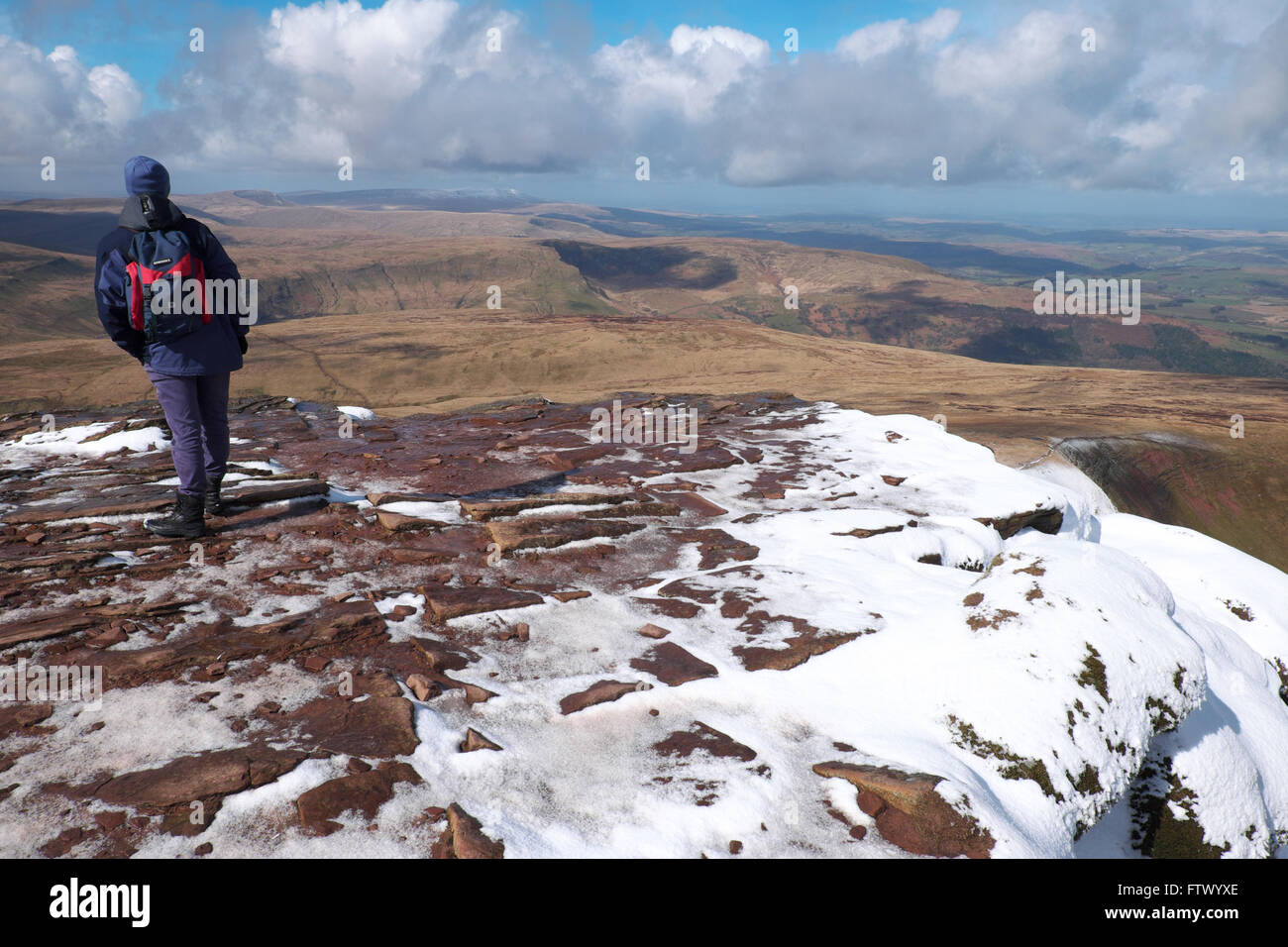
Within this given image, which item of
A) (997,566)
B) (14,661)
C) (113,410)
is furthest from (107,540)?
(113,410)

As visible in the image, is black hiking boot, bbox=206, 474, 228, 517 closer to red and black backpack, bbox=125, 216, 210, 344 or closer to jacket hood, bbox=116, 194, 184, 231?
Result: red and black backpack, bbox=125, 216, 210, 344

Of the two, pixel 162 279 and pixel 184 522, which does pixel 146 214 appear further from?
pixel 184 522

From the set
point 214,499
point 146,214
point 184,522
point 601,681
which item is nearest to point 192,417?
point 184,522

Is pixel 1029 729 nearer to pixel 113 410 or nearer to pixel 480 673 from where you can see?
pixel 480 673

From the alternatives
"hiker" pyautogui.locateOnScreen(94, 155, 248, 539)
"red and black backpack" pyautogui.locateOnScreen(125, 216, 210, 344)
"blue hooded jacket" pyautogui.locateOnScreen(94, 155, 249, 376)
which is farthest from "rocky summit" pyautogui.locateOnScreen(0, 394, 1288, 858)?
"red and black backpack" pyautogui.locateOnScreen(125, 216, 210, 344)

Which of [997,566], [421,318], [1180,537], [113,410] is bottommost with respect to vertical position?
[1180,537]
